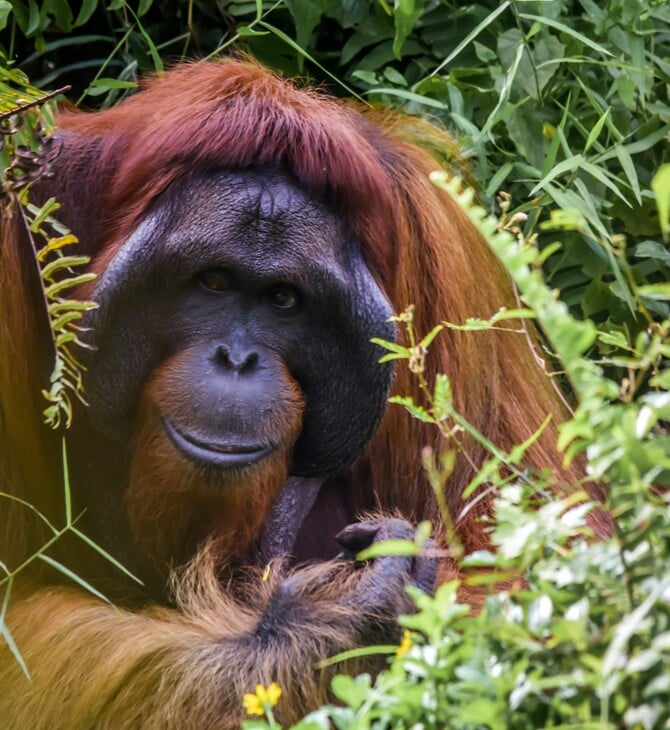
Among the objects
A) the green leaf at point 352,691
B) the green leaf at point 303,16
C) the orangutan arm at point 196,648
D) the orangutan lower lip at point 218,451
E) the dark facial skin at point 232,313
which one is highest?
the green leaf at point 303,16

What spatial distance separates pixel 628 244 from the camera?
3.93 meters

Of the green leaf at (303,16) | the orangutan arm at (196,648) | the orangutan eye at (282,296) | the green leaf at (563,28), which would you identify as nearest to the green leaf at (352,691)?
the orangutan arm at (196,648)

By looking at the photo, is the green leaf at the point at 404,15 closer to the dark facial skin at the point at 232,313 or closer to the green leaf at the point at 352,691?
the dark facial skin at the point at 232,313

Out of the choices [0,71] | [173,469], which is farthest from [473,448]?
[0,71]

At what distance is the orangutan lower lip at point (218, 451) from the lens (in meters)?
2.50

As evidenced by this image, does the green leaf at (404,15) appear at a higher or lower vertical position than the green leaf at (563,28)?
lower

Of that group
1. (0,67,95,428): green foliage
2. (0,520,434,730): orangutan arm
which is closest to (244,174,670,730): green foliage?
(0,520,434,730): orangutan arm

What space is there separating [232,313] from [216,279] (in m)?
0.08

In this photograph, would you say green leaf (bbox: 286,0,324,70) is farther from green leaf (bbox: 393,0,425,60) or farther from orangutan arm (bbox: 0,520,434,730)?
orangutan arm (bbox: 0,520,434,730)

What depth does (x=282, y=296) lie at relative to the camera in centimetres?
265

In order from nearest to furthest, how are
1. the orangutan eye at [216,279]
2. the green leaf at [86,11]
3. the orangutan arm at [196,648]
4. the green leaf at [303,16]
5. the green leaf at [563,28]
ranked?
the orangutan arm at [196,648] < the orangutan eye at [216,279] < the green leaf at [563,28] < the green leaf at [303,16] < the green leaf at [86,11]

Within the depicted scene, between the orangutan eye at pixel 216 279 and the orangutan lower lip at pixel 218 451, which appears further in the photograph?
the orangutan eye at pixel 216 279

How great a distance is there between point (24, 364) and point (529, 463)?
1.21 meters

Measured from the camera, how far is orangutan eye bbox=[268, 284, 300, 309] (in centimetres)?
265
